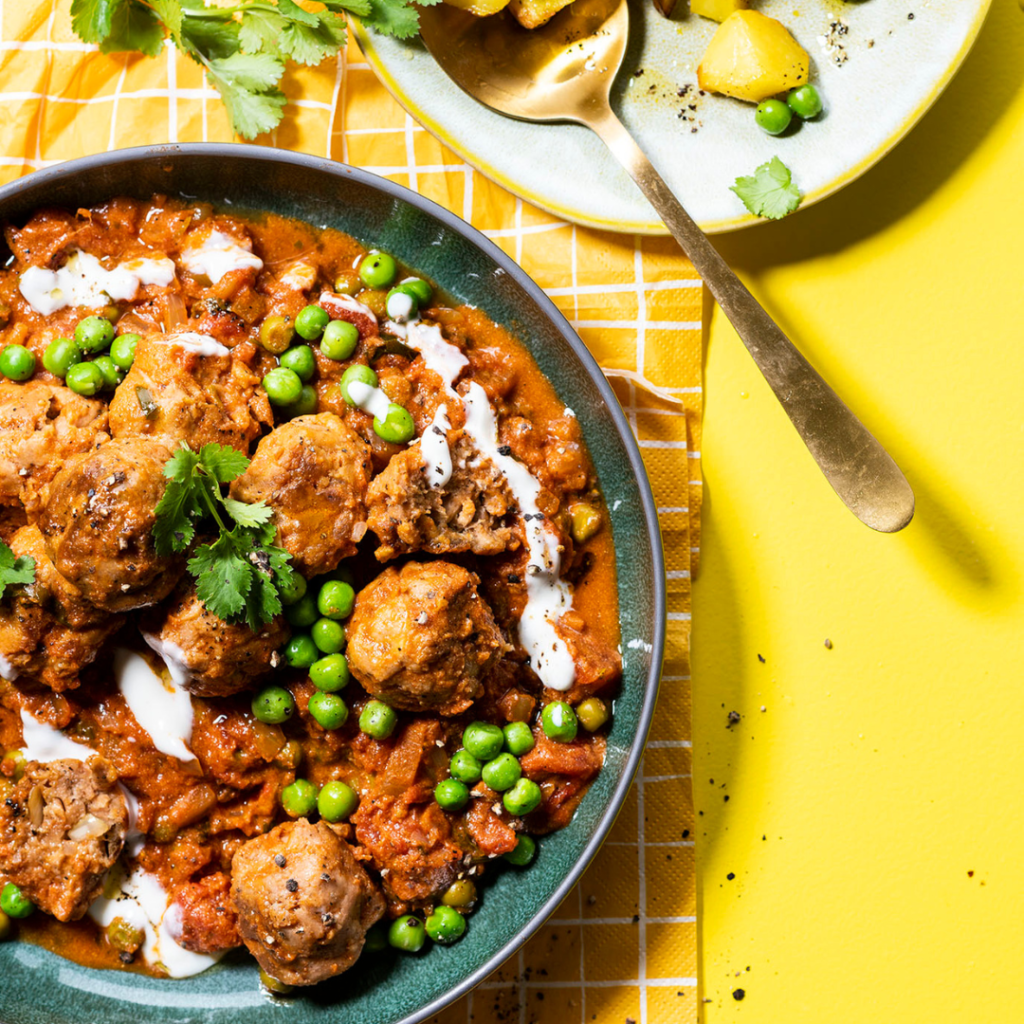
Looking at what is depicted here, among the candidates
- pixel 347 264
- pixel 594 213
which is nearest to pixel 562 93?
pixel 594 213

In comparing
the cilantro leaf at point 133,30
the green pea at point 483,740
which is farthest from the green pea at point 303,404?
the cilantro leaf at point 133,30

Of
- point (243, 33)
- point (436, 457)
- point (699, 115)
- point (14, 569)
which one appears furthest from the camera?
point (699, 115)

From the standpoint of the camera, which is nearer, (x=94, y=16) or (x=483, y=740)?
(x=483, y=740)

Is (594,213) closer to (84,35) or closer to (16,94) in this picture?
→ (84,35)

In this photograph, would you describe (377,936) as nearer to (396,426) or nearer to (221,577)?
(221,577)

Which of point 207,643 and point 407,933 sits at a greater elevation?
point 207,643

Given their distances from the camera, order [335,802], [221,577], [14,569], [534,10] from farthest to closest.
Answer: [534,10] < [335,802] < [14,569] < [221,577]

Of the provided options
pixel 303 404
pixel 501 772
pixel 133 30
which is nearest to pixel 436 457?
pixel 303 404
